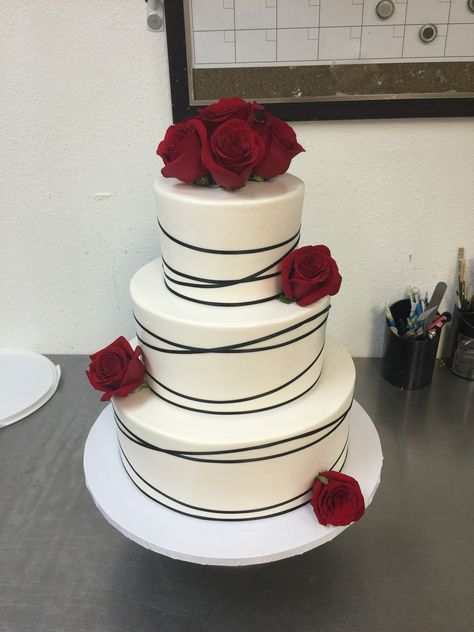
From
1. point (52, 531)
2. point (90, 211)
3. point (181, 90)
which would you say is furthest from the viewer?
point (90, 211)

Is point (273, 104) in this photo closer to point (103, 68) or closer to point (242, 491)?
point (103, 68)

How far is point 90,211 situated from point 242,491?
2.50 ft

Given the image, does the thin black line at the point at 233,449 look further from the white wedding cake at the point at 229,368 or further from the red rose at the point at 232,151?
the red rose at the point at 232,151

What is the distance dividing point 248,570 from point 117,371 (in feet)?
1.31

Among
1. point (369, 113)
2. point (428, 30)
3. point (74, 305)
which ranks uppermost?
point (428, 30)

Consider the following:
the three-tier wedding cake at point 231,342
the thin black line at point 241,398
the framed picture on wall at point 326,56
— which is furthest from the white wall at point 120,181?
the thin black line at point 241,398

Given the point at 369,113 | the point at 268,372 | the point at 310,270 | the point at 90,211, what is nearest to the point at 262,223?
the point at 310,270

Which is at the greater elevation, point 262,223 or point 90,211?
point 262,223

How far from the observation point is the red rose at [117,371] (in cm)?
82

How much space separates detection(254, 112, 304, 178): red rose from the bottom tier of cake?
0.36 meters

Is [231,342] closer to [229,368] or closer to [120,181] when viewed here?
[229,368]

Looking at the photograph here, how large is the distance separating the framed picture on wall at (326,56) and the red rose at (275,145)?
36 centimetres

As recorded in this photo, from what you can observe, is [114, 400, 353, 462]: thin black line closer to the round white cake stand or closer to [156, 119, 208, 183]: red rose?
the round white cake stand

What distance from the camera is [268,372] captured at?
78 centimetres
